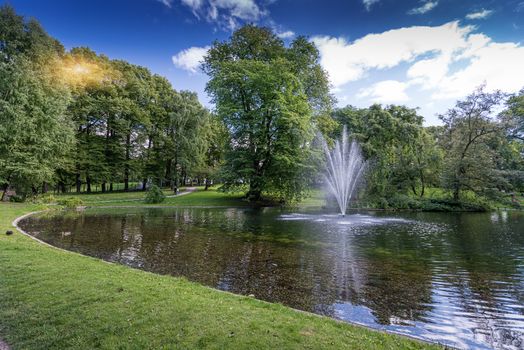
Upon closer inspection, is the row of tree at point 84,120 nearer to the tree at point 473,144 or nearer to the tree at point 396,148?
the tree at point 396,148

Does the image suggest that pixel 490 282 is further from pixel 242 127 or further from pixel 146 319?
pixel 242 127

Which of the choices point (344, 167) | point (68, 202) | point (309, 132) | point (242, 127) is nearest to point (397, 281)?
point (309, 132)

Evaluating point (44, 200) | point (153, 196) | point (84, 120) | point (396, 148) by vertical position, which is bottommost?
point (44, 200)

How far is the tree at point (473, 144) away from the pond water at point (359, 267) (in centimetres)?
1845

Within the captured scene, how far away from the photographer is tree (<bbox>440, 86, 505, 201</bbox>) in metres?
33.8

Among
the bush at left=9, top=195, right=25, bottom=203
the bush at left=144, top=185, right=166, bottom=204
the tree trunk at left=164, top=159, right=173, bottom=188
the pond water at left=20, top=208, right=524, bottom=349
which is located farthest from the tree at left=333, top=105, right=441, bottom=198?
the bush at left=9, top=195, right=25, bottom=203

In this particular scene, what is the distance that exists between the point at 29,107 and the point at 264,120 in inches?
902

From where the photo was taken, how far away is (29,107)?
27.9 m

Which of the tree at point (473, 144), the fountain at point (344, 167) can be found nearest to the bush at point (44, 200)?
the fountain at point (344, 167)

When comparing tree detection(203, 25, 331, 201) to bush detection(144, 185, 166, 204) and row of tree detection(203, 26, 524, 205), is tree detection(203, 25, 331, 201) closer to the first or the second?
row of tree detection(203, 26, 524, 205)

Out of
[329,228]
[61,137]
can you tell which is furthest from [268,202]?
[61,137]

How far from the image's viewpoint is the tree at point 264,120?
103 feet

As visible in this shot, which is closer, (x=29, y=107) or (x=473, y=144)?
(x=29, y=107)

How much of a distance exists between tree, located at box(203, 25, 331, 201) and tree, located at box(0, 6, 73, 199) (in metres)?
16.5
